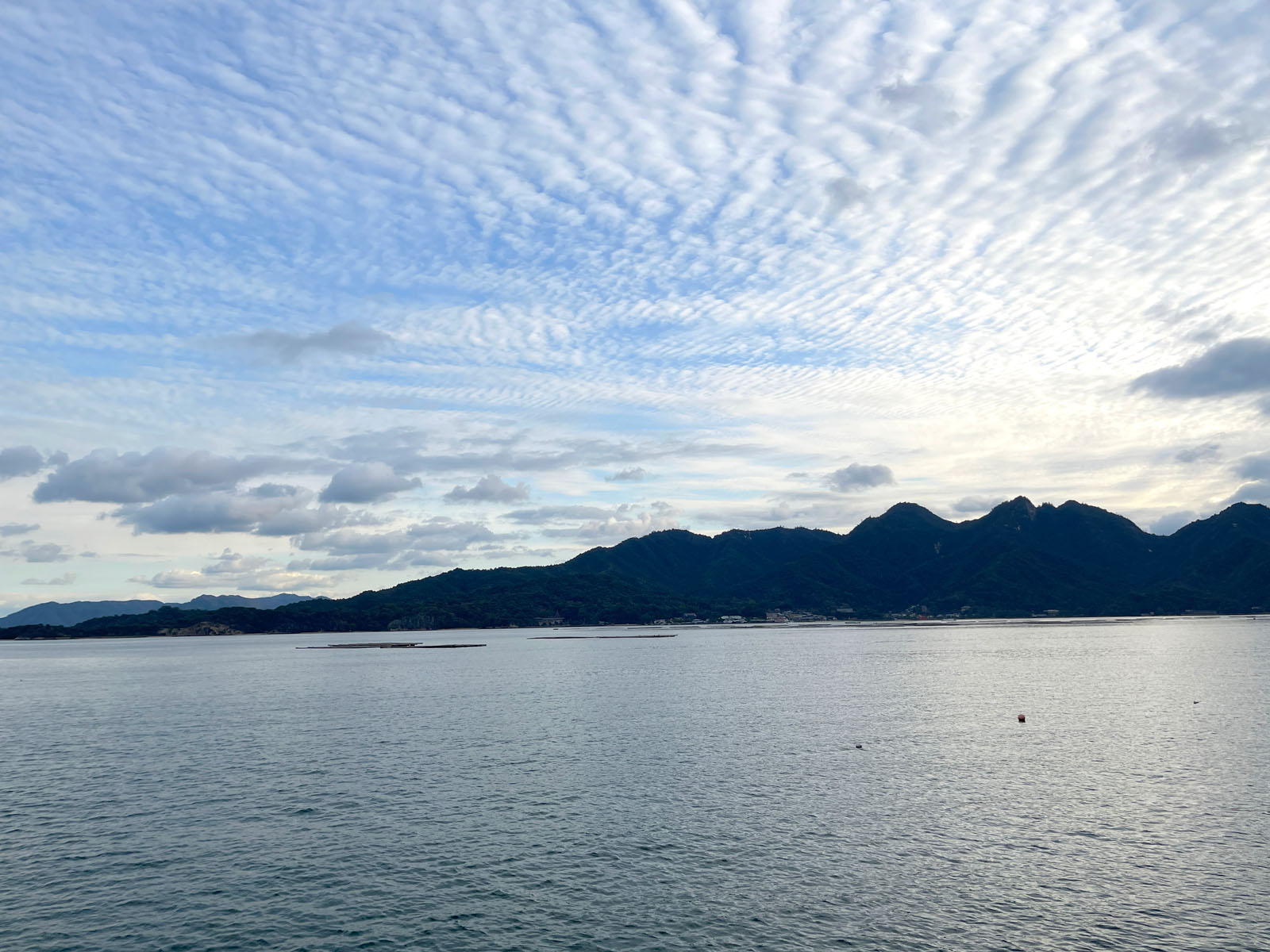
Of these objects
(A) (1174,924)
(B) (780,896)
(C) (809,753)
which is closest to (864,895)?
(B) (780,896)

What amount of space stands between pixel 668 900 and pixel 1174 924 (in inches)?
1005

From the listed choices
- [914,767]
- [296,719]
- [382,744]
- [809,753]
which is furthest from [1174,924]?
[296,719]

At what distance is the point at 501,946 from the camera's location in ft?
127

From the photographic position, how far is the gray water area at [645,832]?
40875mm

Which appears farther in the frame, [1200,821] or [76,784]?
[76,784]

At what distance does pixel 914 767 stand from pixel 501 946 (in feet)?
170

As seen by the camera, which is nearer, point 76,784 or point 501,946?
point 501,946

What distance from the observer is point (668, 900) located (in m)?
44.2

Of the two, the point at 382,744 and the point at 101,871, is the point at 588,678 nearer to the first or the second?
the point at 382,744

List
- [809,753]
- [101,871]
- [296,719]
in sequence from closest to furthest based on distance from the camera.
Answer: [101,871], [809,753], [296,719]

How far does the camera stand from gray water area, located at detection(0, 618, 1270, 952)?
134 feet

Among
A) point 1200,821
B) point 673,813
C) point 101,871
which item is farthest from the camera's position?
point 673,813

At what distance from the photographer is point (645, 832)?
187 ft

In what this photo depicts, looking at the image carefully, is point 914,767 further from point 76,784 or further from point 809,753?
point 76,784
